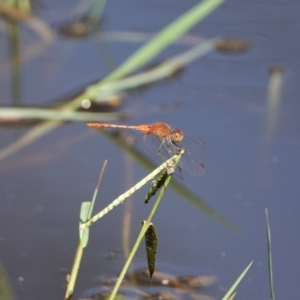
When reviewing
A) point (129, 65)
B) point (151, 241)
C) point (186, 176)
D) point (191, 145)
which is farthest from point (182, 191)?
point (151, 241)

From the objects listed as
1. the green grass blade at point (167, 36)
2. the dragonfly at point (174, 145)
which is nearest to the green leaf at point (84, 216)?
the dragonfly at point (174, 145)

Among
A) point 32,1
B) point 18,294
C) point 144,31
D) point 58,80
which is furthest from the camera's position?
point 32,1

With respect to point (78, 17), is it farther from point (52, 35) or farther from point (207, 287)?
point (207, 287)

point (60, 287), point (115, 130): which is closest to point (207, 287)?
point (60, 287)

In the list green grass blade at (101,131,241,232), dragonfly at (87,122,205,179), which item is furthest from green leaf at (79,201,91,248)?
green grass blade at (101,131,241,232)

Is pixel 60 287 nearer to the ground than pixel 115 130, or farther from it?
nearer to the ground
